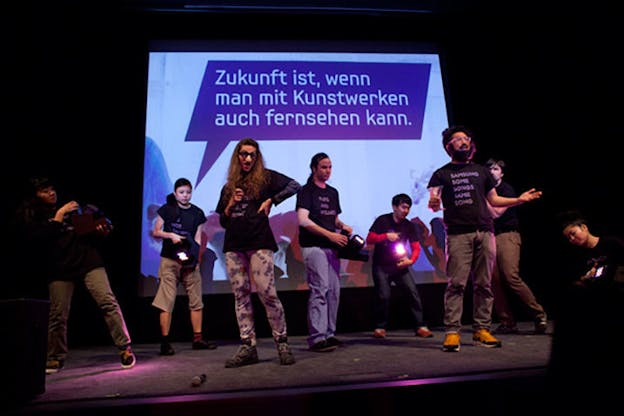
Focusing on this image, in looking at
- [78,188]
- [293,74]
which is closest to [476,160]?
[293,74]

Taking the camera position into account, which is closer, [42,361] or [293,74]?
[42,361]

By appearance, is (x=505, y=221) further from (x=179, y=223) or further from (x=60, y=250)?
(x=60, y=250)

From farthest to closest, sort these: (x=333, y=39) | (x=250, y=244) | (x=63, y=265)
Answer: (x=333, y=39), (x=63, y=265), (x=250, y=244)

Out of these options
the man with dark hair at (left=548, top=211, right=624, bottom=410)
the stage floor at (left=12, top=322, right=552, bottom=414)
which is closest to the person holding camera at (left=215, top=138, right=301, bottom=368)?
the stage floor at (left=12, top=322, right=552, bottom=414)

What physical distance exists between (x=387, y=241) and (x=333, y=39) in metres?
2.67

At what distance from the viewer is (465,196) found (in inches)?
129

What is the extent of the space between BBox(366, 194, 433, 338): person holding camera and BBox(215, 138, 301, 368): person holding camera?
1.68m

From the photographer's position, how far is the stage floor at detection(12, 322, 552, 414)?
6.40 feet

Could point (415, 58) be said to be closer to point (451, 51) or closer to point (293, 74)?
point (451, 51)

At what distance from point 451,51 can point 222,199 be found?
3.94 meters

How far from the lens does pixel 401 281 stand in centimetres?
446

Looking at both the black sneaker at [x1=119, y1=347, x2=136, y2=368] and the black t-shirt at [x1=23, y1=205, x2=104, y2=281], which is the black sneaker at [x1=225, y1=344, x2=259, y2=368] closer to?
the black sneaker at [x1=119, y1=347, x2=136, y2=368]

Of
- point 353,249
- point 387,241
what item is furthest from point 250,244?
point 387,241

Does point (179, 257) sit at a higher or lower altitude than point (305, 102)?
lower
